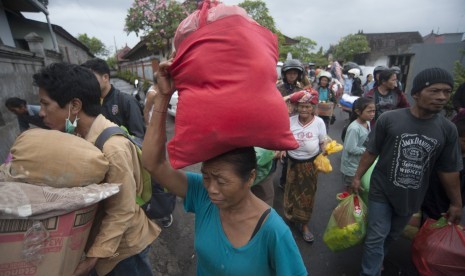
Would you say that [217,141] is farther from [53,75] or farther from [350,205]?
[350,205]

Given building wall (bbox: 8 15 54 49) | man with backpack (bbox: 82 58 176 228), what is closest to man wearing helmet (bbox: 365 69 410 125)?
man with backpack (bbox: 82 58 176 228)

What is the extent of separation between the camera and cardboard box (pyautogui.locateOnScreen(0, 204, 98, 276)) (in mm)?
1015

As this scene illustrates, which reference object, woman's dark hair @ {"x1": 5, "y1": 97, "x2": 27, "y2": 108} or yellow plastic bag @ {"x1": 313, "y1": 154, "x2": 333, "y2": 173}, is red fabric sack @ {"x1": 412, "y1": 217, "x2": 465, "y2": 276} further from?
woman's dark hair @ {"x1": 5, "y1": 97, "x2": 27, "y2": 108}

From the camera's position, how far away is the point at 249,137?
971mm

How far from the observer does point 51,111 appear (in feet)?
4.68

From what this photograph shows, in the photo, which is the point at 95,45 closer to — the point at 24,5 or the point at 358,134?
the point at 24,5

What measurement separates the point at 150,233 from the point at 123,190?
1.71ft

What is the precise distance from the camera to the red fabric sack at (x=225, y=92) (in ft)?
3.07

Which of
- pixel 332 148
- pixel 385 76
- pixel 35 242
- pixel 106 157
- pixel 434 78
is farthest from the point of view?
pixel 385 76

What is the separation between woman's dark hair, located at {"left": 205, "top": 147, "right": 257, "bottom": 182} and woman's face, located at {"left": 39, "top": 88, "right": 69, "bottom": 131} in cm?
99

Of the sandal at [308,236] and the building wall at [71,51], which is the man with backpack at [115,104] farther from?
the building wall at [71,51]

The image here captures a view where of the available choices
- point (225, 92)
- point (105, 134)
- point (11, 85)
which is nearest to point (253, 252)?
point (225, 92)

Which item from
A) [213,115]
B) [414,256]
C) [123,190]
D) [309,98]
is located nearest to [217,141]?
[213,115]

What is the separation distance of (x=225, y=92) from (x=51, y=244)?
3.30 feet
